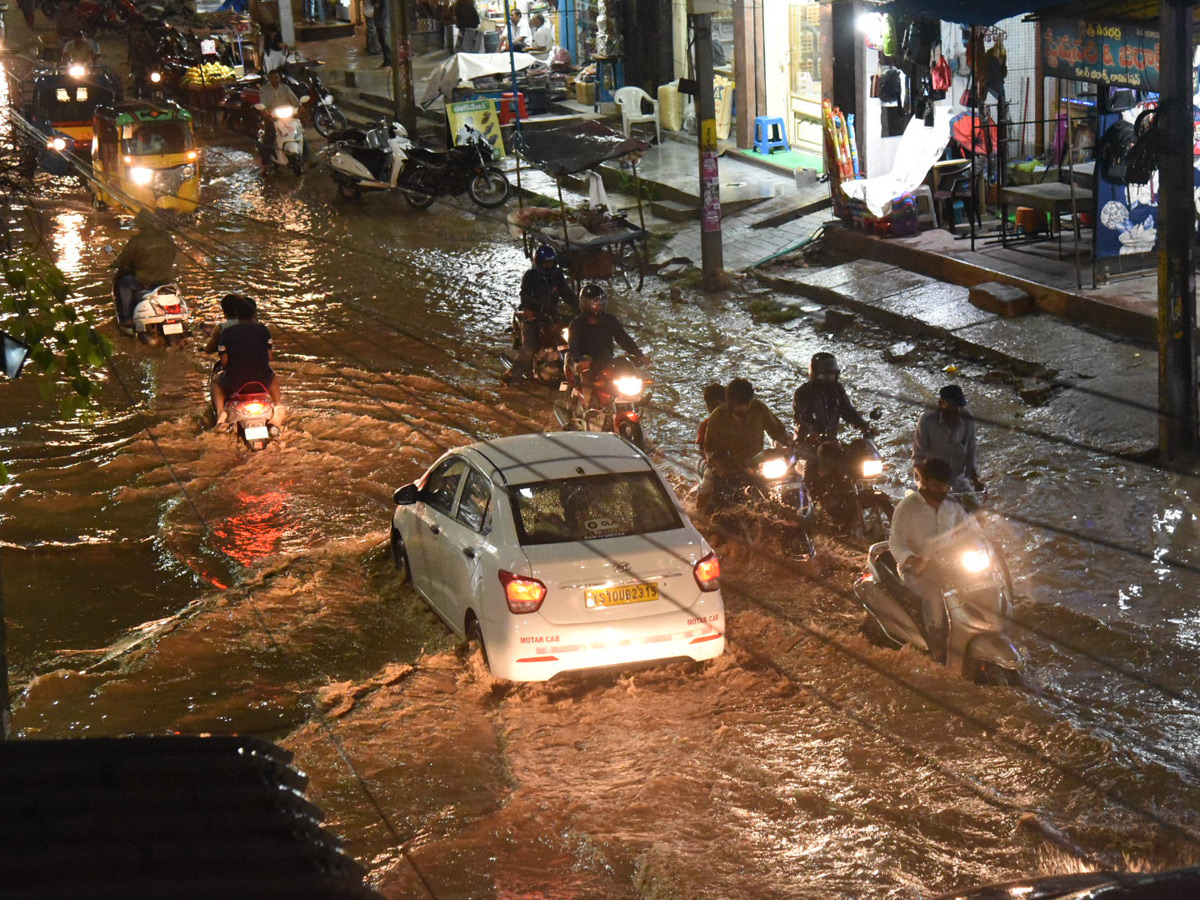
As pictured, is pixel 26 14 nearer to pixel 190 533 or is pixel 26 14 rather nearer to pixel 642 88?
pixel 642 88

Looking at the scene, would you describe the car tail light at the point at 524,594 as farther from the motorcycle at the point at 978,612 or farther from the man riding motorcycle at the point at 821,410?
the man riding motorcycle at the point at 821,410

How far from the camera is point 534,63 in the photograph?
30.7 metres

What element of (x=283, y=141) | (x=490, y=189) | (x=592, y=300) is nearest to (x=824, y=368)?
(x=592, y=300)

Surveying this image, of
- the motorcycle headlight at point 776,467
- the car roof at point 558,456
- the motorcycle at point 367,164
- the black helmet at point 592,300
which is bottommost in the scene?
the motorcycle headlight at point 776,467

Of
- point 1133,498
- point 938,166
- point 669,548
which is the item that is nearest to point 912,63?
point 938,166

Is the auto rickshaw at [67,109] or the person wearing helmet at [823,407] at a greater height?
the auto rickshaw at [67,109]

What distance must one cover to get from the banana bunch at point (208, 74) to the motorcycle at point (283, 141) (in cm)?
755

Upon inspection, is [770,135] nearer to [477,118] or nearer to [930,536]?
[477,118]

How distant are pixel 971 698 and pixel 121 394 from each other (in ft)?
33.8

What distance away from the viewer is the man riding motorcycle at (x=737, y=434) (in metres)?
10.0

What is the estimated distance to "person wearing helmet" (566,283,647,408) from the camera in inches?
497

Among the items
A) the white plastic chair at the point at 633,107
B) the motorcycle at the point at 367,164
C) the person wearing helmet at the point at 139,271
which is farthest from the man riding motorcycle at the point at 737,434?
the white plastic chair at the point at 633,107

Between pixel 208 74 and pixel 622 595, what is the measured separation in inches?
1178

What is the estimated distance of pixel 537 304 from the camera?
14711mm
